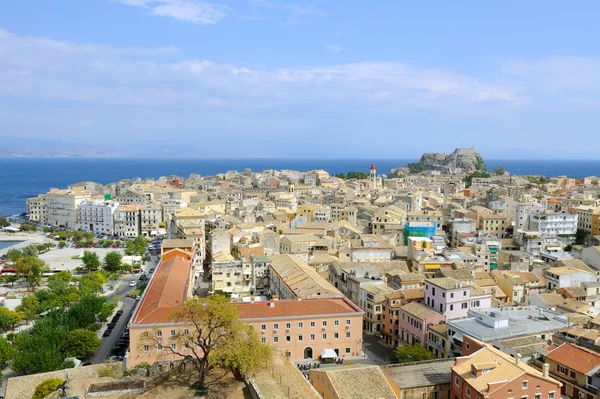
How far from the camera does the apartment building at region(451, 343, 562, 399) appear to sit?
66.7ft

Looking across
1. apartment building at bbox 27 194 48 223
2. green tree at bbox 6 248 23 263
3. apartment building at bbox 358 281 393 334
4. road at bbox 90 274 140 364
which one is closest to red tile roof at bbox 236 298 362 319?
apartment building at bbox 358 281 393 334

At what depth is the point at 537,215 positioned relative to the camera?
59156 millimetres

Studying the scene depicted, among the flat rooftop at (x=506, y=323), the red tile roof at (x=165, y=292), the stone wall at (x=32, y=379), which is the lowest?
the stone wall at (x=32, y=379)

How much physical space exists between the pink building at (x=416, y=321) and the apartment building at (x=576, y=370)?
328 inches

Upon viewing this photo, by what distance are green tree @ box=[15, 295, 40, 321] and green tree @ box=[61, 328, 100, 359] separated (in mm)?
10221

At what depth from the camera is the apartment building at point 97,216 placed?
8831cm

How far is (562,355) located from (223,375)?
16.2 m

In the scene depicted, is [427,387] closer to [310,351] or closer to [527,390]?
[527,390]

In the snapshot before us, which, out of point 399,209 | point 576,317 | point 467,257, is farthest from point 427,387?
point 399,209

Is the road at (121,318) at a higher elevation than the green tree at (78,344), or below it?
below

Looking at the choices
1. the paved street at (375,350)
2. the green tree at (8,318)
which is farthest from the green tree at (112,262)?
the paved street at (375,350)

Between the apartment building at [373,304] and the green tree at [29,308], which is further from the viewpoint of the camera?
the green tree at [29,308]

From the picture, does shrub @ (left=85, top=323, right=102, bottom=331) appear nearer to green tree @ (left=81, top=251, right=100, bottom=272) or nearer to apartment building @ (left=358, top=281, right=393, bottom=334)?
apartment building @ (left=358, top=281, right=393, bottom=334)

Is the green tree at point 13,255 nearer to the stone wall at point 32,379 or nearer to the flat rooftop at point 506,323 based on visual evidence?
the stone wall at point 32,379
